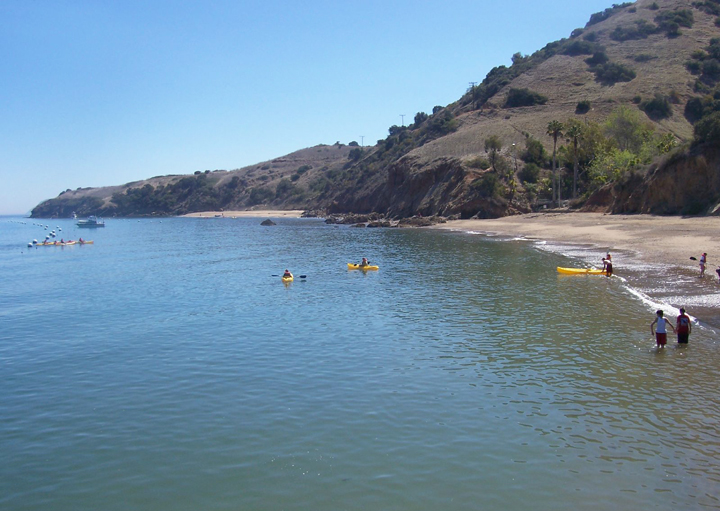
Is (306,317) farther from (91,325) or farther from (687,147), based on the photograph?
(687,147)

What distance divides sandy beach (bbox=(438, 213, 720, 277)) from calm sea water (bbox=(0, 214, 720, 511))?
9054 millimetres

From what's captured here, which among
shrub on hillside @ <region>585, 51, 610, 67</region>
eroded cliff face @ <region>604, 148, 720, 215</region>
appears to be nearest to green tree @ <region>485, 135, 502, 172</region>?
eroded cliff face @ <region>604, 148, 720, 215</region>

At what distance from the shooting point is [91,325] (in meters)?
25.4

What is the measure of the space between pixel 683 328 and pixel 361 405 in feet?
35.4

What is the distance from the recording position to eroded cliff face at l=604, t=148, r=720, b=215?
51812mm

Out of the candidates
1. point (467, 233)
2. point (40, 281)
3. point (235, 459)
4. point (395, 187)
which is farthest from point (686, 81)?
point (235, 459)

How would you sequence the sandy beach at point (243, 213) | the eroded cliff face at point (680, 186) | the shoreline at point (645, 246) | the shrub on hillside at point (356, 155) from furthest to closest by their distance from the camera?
the shrub on hillside at point (356, 155) < the sandy beach at point (243, 213) < the eroded cliff face at point (680, 186) < the shoreline at point (645, 246)

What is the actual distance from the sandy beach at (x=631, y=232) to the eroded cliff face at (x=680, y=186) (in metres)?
2.08

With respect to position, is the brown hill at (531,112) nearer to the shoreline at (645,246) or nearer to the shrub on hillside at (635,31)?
the shrub on hillside at (635,31)

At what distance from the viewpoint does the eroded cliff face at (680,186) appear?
2040 inches

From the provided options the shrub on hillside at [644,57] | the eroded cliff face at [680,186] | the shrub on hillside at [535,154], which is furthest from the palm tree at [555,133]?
the shrub on hillside at [644,57]

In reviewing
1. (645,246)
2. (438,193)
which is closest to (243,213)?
(438,193)

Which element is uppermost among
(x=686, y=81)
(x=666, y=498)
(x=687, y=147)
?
(x=686, y=81)

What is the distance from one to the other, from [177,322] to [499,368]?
1477cm
